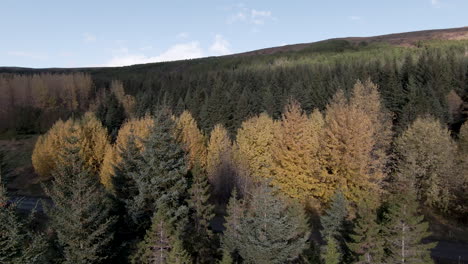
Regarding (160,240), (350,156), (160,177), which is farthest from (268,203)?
(350,156)

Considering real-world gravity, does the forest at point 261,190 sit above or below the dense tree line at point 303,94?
below

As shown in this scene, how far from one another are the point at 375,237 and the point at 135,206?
13562 mm

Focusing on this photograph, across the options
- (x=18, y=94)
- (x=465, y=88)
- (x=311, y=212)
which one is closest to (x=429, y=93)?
(x=465, y=88)

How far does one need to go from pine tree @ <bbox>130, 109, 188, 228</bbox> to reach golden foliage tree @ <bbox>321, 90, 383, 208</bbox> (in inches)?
488

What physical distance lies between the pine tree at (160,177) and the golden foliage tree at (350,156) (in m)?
12.4

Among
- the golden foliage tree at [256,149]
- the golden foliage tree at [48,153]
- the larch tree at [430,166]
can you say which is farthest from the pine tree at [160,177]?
the golden foliage tree at [48,153]

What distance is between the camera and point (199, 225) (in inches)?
903

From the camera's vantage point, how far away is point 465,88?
60.9 m

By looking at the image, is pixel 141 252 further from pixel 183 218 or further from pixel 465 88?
pixel 465 88

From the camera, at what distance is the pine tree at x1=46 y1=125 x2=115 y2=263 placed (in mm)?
16562

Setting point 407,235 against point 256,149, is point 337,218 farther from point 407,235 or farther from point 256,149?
point 256,149

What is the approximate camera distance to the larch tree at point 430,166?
31266 mm

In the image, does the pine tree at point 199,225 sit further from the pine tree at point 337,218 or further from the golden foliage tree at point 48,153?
the golden foliage tree at point 48,153

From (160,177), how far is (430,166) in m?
27.3
